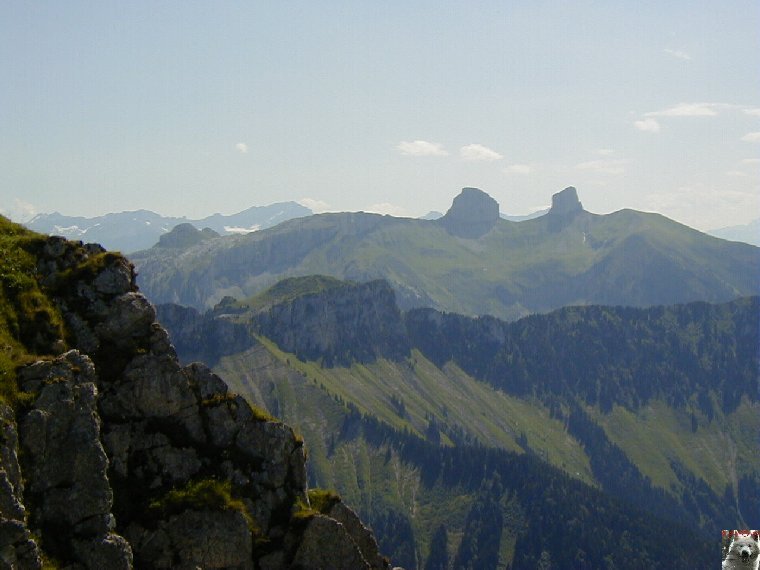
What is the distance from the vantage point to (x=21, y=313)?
57.3m

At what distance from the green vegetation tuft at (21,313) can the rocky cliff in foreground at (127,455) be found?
0.15m

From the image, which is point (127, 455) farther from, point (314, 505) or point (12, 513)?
point (314, 505)

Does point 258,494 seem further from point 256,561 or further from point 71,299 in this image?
point 71,299

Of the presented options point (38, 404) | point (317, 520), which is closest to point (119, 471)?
point (38, 404)

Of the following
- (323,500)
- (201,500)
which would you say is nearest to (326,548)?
(323,500)

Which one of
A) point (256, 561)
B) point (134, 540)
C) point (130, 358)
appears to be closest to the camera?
point (134, 540)

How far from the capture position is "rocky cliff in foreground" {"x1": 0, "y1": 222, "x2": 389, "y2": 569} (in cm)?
4744

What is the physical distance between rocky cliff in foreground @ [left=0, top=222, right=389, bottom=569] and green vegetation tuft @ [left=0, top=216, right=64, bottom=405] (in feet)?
0.50

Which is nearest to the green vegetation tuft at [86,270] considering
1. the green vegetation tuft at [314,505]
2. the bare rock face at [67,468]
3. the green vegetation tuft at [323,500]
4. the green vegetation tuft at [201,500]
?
the bare rock face at [67,468]

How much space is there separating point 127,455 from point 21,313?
14227 millimetres

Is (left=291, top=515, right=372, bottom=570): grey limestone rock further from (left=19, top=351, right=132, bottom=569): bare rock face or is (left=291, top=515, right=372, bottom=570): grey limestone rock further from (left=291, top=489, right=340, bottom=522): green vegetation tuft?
(left=19, top=351, right=132, bottom=569): bare rock face

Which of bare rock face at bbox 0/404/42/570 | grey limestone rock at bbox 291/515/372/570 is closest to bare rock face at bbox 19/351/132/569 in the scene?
bare rock face at bbox 0/404/42/570

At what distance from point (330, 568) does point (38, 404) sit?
1021 inches

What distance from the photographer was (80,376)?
52969mm
